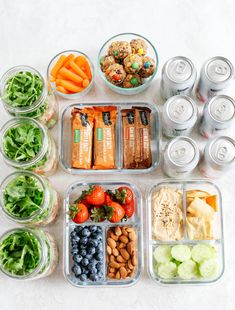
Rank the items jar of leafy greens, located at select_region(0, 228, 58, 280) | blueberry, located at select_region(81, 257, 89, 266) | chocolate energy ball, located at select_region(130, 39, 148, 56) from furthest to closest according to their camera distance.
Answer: chocolate energy ball, located at select_region(130, 39, 148, 56)
blueberry, located at select_region(81, 257, 89, 266)
jar of leafy greens, located at select_region(0, 228, 58, 280)

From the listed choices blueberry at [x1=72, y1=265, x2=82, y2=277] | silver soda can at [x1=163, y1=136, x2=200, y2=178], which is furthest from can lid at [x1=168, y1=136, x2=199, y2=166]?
blueberry at [x1=72, y1=265, x2=82, y2=277]

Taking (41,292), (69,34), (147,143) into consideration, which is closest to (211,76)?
(147,143)

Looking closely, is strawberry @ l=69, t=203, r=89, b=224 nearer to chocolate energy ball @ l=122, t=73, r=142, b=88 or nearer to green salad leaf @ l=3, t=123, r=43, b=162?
green salad leaf @ l=3, t=123, r=43, b=162

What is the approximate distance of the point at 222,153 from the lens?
139 centimetres

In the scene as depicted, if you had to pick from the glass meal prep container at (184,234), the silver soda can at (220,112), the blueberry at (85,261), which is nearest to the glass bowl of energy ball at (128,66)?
the silver soda can at (220,112)

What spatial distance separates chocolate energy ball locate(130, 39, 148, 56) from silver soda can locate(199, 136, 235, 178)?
0.37 m

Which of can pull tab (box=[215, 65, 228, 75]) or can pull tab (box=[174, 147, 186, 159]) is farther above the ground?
can pull tab (box=[215, 65, 228, 75])

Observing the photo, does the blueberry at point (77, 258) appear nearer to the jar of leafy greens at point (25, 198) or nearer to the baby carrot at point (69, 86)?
the jar of leafy greens at point (25, 198)

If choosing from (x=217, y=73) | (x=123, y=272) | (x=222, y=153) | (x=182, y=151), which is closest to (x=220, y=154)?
(x=222, y=153)

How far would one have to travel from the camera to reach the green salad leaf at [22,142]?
1.40 meters

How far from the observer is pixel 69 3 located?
1684 millimetres

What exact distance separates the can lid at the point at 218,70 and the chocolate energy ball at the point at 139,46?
0.22 m

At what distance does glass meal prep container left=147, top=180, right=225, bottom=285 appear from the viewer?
4.73ft

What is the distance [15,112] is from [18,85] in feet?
0.27
